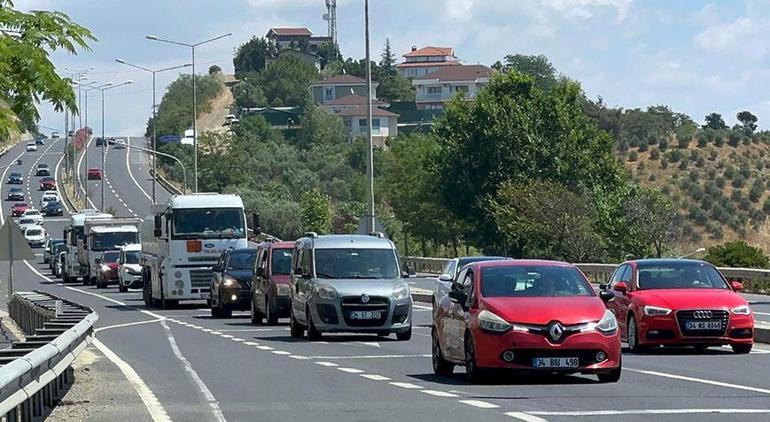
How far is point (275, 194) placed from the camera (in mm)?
126250

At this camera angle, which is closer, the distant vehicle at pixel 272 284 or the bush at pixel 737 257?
the distant vehicle at pixel 272 284

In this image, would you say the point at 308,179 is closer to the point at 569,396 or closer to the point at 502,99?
the point at 502,99

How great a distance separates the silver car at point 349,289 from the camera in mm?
29969

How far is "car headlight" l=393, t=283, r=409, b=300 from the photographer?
30.1 m

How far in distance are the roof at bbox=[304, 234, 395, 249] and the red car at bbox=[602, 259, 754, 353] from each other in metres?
6.13

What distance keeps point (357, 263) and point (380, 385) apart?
11.9 meters

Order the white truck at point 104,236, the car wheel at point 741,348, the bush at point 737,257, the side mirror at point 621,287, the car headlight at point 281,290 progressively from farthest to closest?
1. the white truck at point 104,236
2. the bush at point 737,257
3. the car headlight at point 281,290
4. the side mirror at point 621,287
5. the car wheel at point 741,348

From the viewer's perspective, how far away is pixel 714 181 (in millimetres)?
126938

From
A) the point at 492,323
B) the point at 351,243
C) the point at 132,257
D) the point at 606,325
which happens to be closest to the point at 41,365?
the point at 492,323

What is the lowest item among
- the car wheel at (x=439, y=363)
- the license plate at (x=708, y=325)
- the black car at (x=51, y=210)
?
the car wheel at (x=439, y=363)

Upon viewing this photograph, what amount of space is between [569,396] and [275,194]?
10934cm

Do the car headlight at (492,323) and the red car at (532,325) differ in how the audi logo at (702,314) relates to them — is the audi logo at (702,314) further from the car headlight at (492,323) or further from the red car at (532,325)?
the car headlight at (492,323)

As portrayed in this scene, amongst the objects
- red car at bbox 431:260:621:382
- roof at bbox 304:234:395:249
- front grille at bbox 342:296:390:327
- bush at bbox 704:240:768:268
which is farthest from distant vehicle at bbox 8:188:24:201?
red car at bbox 431:260:621:382

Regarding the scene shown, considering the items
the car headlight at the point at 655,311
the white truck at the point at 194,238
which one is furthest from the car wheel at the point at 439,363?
the white truck at the point at 194,238
